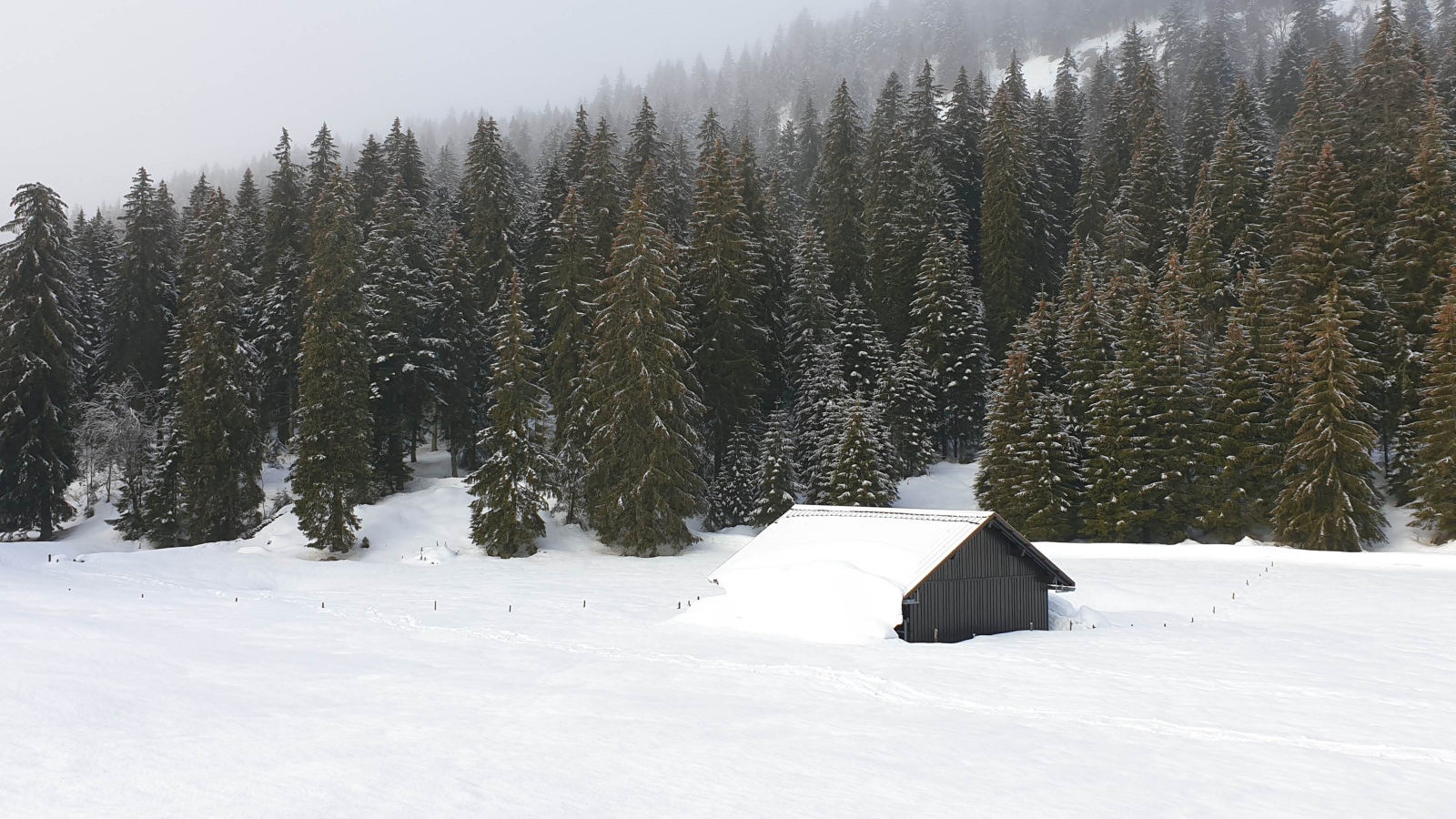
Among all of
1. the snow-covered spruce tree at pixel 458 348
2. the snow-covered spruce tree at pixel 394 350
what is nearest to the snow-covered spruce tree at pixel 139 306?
the snow-covered spruce tree at pixel 394 350

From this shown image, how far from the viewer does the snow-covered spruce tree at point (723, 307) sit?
46.6 meters

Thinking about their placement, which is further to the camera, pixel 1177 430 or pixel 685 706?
pixel 1177 430

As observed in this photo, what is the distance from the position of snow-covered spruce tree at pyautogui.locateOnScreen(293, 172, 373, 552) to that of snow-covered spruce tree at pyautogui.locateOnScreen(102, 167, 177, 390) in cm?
1937

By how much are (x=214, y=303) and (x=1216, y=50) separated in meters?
88.9

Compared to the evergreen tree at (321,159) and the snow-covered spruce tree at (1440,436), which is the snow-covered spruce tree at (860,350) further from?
the evergreen tree at (321,159)

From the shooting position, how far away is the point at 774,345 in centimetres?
5100

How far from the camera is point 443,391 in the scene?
49.5 meters

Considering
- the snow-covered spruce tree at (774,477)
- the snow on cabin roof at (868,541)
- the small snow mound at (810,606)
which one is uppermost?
the snow-covered spruce tree at (774,477)

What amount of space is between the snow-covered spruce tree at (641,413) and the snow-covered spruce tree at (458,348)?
34.9 feet

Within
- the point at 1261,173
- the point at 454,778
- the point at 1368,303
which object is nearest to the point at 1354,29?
the point at 1261,173

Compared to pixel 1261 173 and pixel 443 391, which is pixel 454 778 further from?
pixel 1261 173

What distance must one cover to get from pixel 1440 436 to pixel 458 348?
45796mm

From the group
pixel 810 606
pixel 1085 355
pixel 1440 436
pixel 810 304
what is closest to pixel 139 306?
pixel 810 304

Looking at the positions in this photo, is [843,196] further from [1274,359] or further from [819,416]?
[1274,359]
